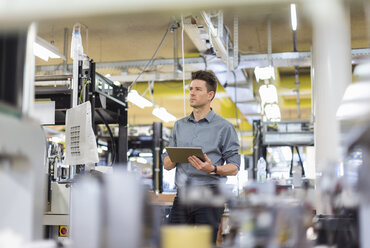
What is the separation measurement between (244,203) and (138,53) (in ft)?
22.2

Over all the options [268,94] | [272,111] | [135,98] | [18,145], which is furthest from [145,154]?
[18,145]

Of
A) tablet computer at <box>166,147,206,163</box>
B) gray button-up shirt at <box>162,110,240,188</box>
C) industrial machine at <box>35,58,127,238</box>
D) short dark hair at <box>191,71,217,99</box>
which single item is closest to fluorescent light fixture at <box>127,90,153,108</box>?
industrial machine at <box>35,58,127,238</box>

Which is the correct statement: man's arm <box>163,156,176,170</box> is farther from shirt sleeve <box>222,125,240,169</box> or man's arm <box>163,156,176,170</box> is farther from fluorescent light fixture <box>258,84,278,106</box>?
fluorescent light fixture <box>258,84,278,106</box>

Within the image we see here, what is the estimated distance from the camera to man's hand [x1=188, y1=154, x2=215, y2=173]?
2184 mm

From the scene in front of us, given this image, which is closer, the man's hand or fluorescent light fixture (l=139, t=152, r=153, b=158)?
the man's hand

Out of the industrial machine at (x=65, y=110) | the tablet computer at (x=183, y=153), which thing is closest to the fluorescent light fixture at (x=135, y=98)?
the industrial machine at (x=65, y=110)

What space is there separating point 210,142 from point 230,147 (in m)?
0.11

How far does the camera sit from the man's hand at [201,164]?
2184 millimetres

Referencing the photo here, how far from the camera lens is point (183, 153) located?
7.22 ft

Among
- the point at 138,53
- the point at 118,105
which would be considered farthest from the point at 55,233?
the point at 138,53

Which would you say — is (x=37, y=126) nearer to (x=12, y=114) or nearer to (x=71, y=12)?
(x=12, y=114)

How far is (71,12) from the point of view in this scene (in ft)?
1.94

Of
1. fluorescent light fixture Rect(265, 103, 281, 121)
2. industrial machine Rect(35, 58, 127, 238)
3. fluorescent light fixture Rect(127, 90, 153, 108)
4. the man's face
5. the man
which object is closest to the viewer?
the man

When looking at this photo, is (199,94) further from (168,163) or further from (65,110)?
(65,110)
